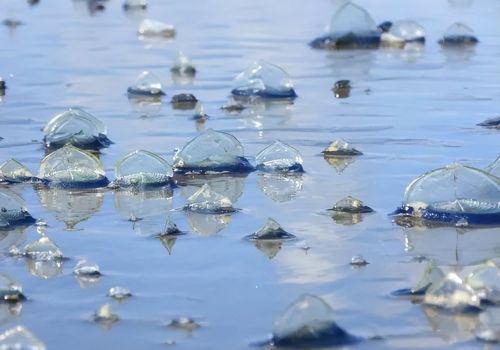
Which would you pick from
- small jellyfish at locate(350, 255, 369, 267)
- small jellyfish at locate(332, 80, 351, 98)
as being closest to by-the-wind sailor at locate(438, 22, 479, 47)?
small jellyfish at locate(332, 80, 351, 98)

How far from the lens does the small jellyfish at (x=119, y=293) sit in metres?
4.04

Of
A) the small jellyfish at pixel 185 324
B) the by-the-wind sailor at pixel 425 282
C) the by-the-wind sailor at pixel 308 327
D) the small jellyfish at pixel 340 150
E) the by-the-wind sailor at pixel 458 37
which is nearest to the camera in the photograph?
the by-the-wind sailor at pixel 308 327

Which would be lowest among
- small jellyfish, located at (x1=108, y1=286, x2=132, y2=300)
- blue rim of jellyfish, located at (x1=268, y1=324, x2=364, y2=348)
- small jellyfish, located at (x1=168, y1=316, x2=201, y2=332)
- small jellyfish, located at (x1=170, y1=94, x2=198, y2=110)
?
blue rim of jellyfish, located at (x1=268, y1=324, x2=364, y2=348)

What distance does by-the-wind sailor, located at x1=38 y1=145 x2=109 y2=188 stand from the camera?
222 inches

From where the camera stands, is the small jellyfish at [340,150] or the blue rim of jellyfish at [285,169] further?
the small jellyfish at [340,150]

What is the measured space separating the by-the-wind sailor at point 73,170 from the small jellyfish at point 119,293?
1.60m

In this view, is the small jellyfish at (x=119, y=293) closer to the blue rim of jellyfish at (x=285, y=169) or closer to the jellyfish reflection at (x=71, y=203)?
the jellyfish reflection at (x=71, y=203)

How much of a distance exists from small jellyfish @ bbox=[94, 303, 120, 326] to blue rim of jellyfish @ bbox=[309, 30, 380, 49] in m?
6.11

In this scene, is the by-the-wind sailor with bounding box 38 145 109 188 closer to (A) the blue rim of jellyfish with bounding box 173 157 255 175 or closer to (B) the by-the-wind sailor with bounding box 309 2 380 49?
(A) the blue rim of jellyfish with bounding box 173 157 255 175

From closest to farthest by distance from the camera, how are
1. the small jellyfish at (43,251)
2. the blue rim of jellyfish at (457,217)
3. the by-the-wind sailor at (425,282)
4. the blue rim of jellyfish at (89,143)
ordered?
the by-the-wind sailor at (425,282), the small jellyfish at (43,251), the blue rim of jellyfish at (457,217), the blue rim of jellyfish at (89,143)

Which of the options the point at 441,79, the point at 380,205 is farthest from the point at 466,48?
the point at 380,205

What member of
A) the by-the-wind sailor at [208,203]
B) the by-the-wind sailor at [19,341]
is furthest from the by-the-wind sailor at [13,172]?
the by-the-wind sailor at [19,341]

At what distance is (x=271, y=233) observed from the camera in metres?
4.70

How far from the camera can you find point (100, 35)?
1088 cm
